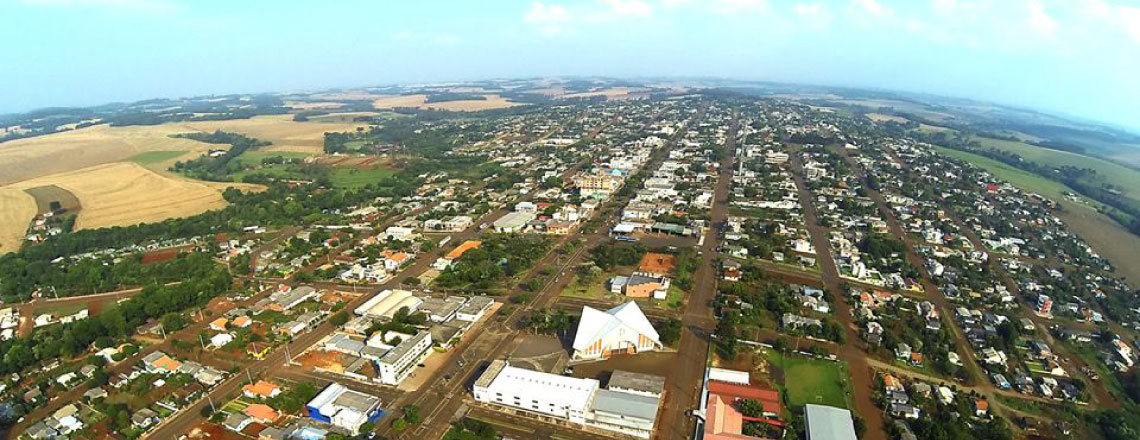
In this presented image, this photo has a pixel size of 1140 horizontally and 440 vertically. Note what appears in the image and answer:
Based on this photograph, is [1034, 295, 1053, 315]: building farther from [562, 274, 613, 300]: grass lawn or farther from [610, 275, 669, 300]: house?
[562, 274, 613, 300]: grass lawn

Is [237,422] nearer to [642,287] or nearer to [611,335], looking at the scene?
[611,335]

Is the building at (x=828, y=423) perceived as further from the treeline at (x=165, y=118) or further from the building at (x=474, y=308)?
the treeline at (x=165, y=118)

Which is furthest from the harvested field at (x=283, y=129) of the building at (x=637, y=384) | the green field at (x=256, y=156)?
the building at (x=637, y=384)

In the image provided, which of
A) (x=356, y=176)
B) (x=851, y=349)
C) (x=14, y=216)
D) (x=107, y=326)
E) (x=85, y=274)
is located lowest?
(x=851, y=349)

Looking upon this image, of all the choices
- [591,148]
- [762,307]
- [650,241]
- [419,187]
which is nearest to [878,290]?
[762,307]

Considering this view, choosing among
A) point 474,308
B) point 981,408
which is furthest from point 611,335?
point 981,408
